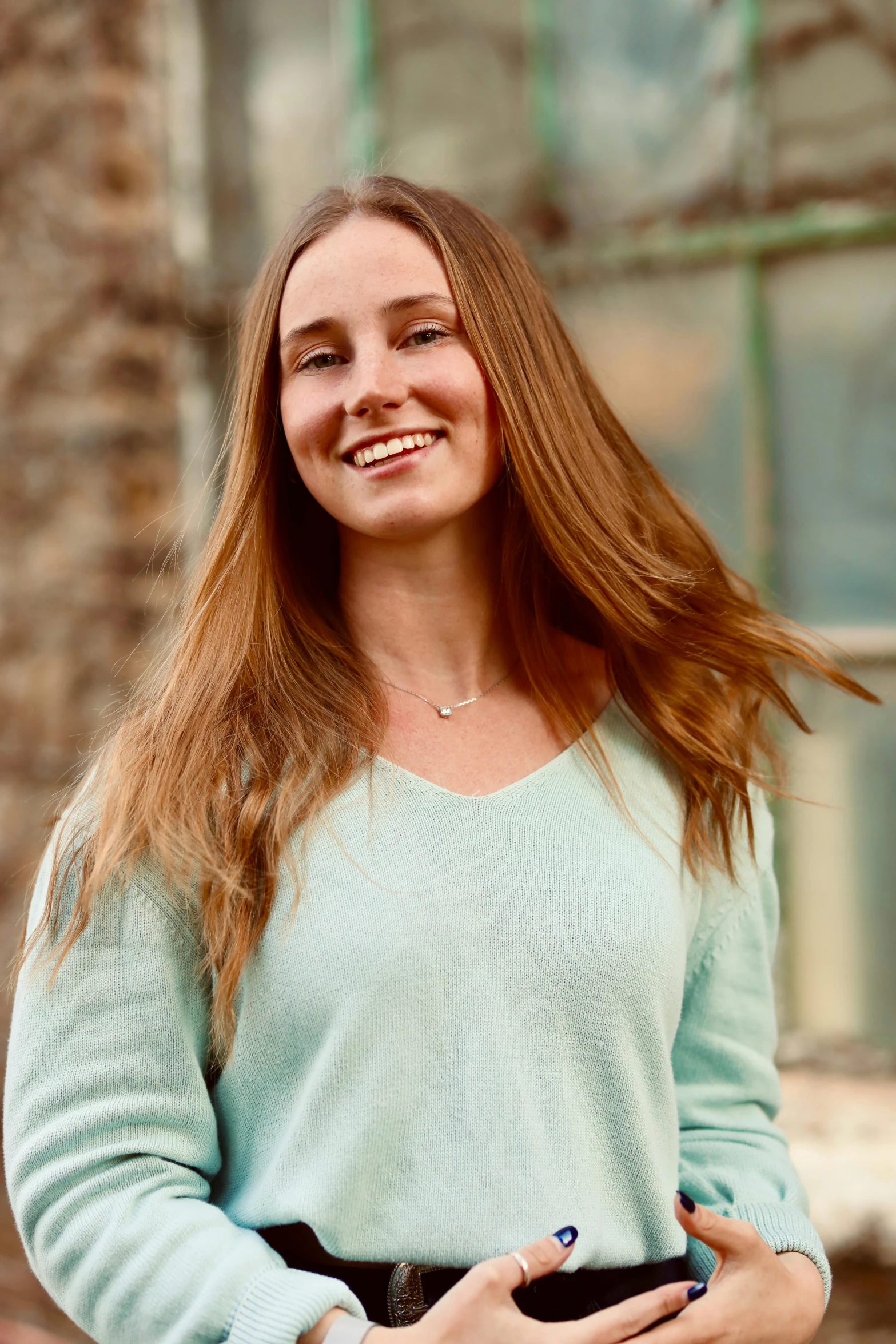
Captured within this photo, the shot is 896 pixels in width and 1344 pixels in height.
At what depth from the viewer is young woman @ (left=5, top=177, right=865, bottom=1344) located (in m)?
1.29

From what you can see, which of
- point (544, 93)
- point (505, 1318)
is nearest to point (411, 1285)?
point (505, 1318)

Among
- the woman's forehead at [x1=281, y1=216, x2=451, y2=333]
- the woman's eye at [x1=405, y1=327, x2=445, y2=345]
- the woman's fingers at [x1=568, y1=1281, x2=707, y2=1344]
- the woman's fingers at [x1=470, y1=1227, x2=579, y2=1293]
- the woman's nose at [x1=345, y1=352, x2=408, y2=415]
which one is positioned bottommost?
the woman's fingers at [x1=568, y1=1281, x2=707, y2=1344]

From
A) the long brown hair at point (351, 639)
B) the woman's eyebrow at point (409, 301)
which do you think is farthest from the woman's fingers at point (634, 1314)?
the woman's eyebrow at point (409, 301)

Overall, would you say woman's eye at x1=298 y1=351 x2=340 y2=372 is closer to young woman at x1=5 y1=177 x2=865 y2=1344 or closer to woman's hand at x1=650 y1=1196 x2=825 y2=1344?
young woman at x1=5 y1=177 x2=865 y2=1344

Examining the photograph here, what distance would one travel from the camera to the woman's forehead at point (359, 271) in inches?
57.2

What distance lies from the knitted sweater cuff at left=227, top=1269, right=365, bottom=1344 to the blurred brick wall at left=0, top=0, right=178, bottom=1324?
1847 mm

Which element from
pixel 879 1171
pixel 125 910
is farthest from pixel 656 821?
pixel 879 1171

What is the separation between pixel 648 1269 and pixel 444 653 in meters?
0.75

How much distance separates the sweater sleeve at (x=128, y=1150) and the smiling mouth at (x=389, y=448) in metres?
0.52

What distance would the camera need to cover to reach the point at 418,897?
1356 mm

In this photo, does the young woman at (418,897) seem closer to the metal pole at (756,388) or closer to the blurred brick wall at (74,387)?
the metal pole at (756,388)

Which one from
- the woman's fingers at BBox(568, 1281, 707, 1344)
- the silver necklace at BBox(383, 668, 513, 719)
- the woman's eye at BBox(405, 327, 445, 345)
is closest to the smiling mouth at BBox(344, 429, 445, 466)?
the woman's eye at BBox(405, 327, 445, 345)

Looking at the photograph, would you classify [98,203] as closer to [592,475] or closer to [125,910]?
[592,475]

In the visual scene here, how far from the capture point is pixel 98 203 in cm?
290
